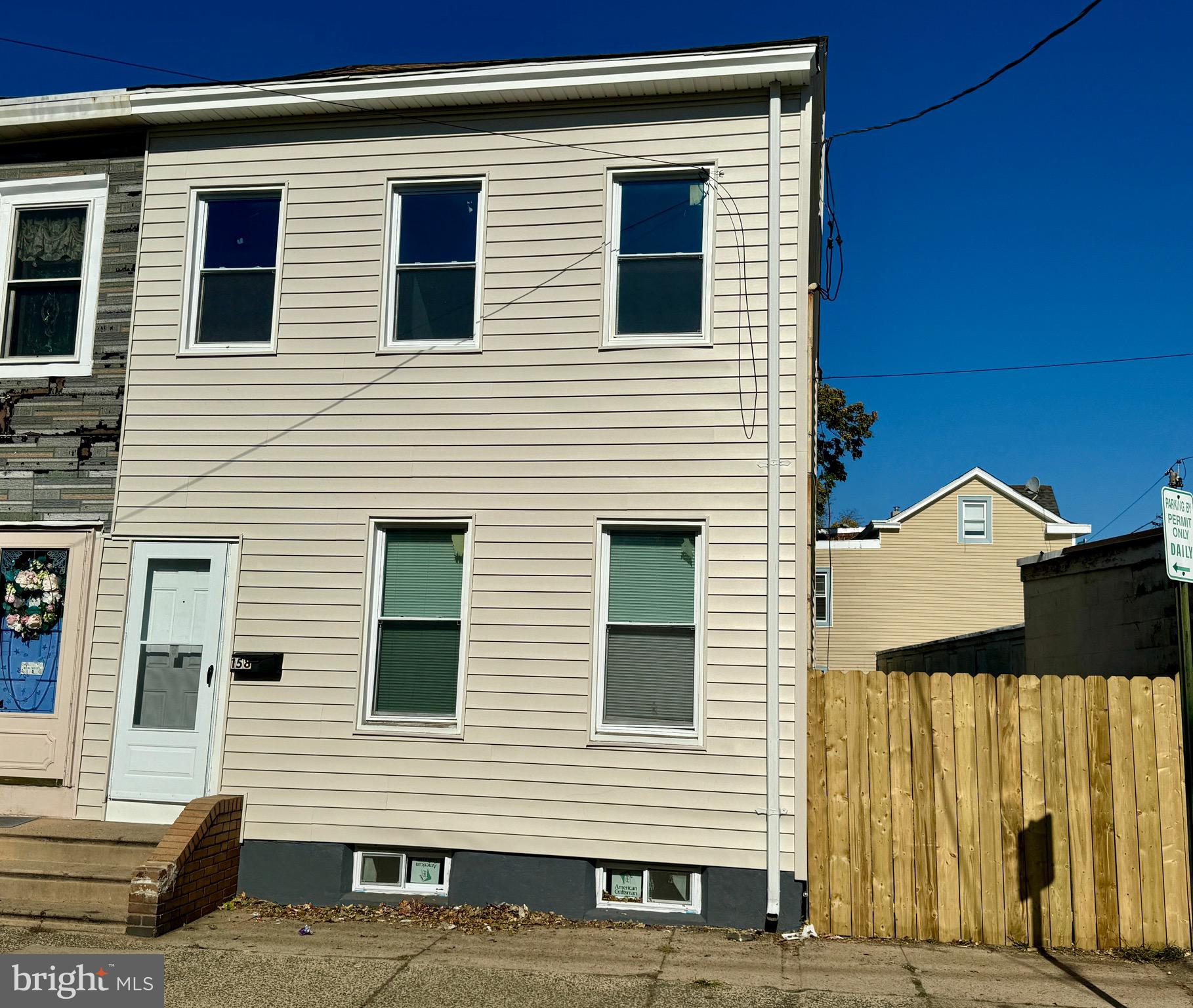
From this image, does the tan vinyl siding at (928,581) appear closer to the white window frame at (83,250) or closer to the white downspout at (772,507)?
the white downspout at (772,507)

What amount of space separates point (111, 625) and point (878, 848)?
21.0 feet

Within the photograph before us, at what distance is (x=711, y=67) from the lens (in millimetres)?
8570

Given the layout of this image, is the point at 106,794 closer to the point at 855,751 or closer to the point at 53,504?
the point at 53,504

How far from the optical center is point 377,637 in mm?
8711

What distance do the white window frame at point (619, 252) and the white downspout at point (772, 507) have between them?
461 mm

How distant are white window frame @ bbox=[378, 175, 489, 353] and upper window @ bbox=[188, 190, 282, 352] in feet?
3.25

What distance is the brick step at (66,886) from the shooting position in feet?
25.4

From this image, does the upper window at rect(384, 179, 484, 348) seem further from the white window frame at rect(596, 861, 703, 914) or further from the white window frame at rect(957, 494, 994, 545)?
the white window frame at rect(957, 494, 994, 545)

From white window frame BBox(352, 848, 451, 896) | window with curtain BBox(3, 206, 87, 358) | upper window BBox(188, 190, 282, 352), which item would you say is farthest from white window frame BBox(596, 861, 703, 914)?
window with curtain BBox(3, 206, 87, 358)

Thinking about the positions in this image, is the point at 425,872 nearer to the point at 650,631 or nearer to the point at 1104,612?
the point at 650,631

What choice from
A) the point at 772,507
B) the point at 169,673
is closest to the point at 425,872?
the point at 169,673

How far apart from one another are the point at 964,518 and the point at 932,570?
1.71 m

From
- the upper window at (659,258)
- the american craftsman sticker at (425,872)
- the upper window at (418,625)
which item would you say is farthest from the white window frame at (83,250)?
the american craftsman sticker at (425,872)

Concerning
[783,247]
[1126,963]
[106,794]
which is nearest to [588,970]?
[1126,963]
